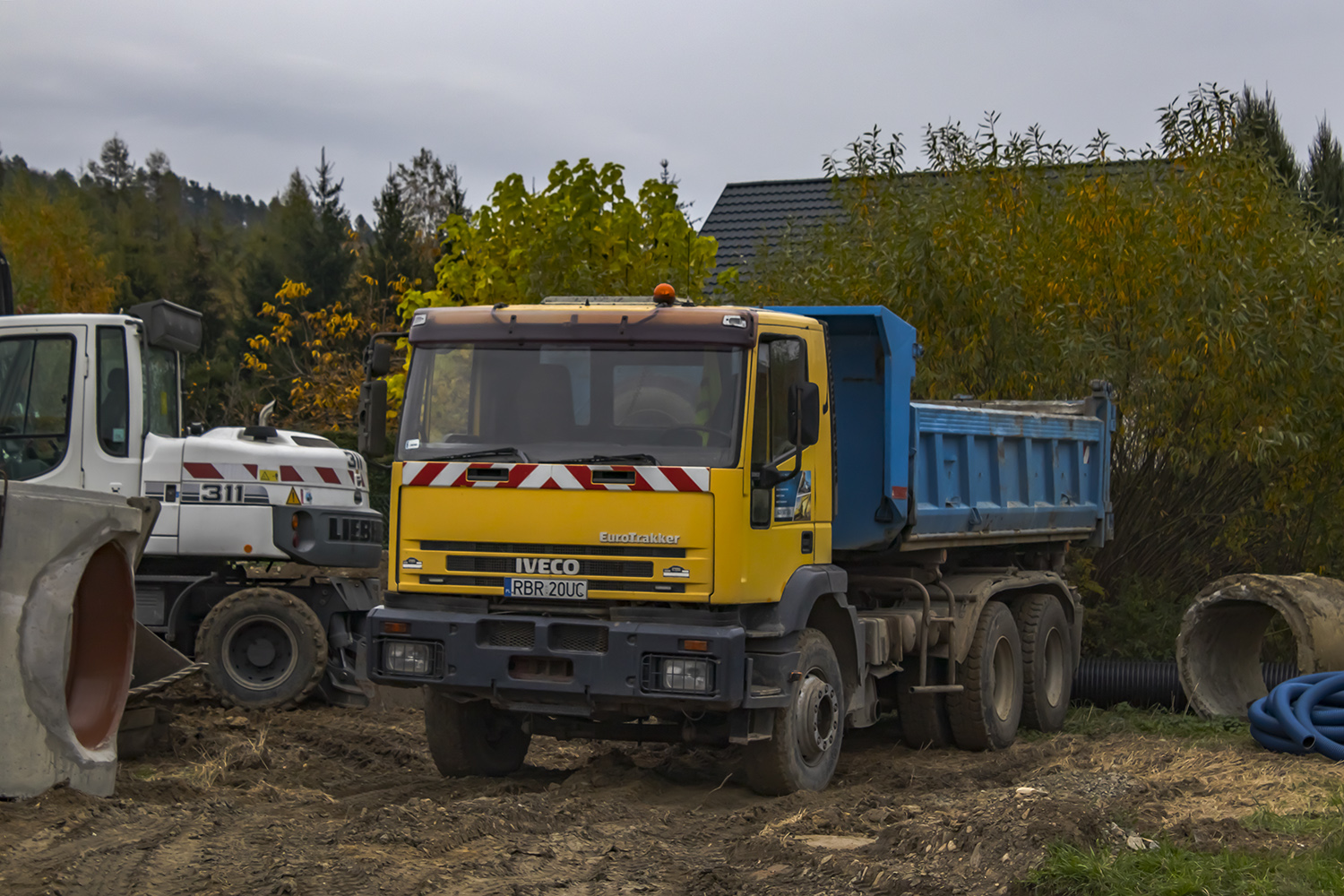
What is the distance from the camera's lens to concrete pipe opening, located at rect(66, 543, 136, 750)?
24.2ft

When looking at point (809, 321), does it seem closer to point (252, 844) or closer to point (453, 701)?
point (453, 701)

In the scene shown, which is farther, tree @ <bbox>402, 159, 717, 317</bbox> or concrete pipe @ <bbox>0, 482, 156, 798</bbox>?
tree @ <bbox>402, 159, 717, 317</bbox>

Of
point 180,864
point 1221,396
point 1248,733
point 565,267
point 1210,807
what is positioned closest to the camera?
point 180,864

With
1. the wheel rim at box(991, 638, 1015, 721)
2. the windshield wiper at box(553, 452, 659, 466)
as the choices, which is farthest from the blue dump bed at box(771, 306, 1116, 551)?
the windshield wiper at box(553, 452, 659, 466)

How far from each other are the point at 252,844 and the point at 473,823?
976 millimetres

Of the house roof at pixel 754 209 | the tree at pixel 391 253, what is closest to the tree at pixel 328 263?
the tree at pixel 391 253

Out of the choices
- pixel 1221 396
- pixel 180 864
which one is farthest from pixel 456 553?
pixel 1221 396

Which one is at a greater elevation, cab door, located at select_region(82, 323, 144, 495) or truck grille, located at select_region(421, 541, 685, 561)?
cab door, located at select_region(82, 323, 144, 495)

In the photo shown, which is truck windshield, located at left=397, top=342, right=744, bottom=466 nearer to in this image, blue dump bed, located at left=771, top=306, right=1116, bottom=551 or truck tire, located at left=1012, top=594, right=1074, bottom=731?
blue dump bed, located at left=771, top=306, right=1116, bottom=551

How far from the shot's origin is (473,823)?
668 cm

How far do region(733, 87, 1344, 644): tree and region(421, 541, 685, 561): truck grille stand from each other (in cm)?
632

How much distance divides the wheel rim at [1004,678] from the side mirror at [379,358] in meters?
5.00

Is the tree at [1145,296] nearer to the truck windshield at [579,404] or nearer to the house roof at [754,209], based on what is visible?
the truck windshield at [579,404]

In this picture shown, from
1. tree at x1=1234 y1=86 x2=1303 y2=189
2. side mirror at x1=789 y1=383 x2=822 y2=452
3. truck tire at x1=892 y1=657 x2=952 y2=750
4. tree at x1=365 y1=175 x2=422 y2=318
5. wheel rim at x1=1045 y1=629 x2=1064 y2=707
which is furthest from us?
tree at x1=365 y1=175 x2=422 y2=318
